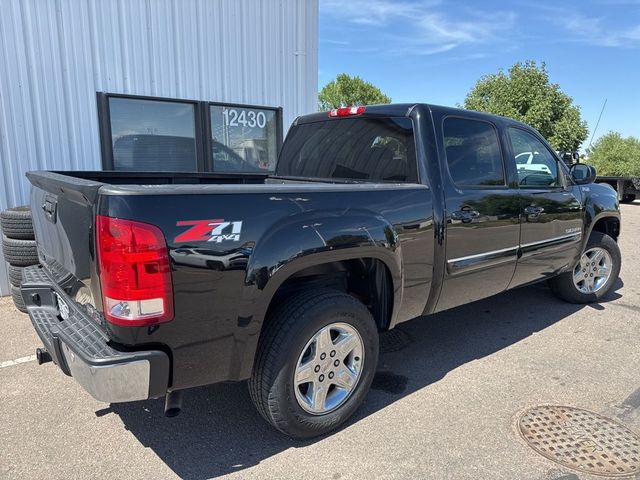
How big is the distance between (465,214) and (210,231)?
1962 mm

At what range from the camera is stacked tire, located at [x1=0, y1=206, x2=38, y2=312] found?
15.1 ft

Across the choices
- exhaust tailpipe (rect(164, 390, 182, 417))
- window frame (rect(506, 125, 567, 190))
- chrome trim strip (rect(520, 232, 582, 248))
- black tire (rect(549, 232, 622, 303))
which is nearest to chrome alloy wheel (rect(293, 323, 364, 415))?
exhaust tailpipe (rect(164, 390, 182, 417))

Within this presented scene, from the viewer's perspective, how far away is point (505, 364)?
3.83 m

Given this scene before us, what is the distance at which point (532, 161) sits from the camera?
4238 millimetres

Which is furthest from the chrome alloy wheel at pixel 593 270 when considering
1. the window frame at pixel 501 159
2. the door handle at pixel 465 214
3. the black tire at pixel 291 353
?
the black tire at pixel 291 353

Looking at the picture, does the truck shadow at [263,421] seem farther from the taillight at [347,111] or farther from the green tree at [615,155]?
the green tree at [615,155]

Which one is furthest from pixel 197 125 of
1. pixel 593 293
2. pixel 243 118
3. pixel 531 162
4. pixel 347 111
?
pixel 593 293

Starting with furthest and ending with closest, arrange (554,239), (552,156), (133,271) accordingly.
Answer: (552,156) → (554,239) → (133,271)

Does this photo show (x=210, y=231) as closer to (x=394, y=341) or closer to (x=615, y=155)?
(x=394, y=341)

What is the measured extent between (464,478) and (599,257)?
3851 millimetres

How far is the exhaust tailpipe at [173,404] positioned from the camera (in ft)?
7.69

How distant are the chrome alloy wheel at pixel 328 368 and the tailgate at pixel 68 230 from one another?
1.18 metres

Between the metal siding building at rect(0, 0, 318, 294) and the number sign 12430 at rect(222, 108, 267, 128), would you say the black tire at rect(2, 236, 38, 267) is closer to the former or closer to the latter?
the metal siding building at rect(0, 0, 318, 294)

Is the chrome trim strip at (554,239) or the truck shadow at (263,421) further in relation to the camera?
the chrome trim strip at (554,239)
